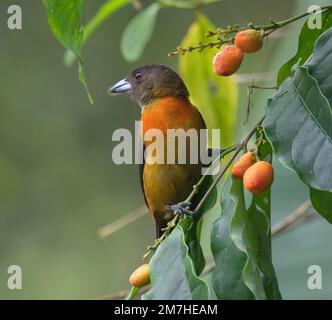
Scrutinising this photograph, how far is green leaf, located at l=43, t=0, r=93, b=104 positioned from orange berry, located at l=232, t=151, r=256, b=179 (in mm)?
434

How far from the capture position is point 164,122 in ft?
11.9

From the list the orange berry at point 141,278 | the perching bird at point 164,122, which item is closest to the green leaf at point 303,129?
the orange berry at point 141,278

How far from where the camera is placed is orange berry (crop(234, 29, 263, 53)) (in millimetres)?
2160

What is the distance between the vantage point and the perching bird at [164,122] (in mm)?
3594

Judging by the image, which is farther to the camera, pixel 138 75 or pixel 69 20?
pixel 138 75

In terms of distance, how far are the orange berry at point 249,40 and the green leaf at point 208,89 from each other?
4.92 ft

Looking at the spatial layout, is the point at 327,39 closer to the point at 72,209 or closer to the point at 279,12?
the point at 279,12

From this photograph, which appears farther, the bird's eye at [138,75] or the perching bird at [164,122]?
the bird's eye at [138,75]

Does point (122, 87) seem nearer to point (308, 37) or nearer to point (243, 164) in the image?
point (308, 37)

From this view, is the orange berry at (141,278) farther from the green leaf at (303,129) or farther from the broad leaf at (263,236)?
the green leaf at (303,129)

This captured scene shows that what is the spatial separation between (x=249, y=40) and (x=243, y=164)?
31 centimetres

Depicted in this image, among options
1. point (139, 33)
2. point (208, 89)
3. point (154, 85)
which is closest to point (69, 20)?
point (139, 33)

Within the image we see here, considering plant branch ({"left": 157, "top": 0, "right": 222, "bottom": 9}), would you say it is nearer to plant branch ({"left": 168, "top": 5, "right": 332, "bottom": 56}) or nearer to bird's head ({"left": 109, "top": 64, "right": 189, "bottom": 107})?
bird's head ({"left": 109, "top": 64, "right": 189, "bottom": 107})
